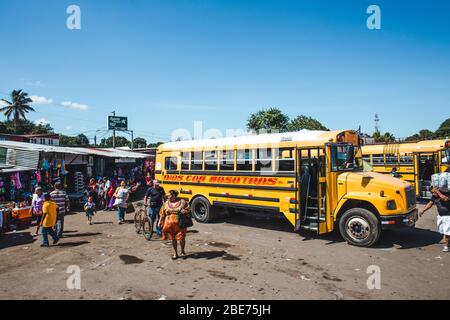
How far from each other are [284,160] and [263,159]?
2.57 feet

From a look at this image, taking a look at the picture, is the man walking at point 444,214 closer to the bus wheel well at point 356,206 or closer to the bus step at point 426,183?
the bus wheel well at point 356,206

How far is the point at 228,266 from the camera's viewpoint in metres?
6.59

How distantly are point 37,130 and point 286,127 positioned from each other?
163ft

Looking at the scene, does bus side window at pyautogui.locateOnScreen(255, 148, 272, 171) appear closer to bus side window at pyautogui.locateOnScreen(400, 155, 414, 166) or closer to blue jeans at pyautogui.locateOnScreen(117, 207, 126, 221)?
blue jeans at pyautogui.locateOnScreen(117, 207, 126, 221)

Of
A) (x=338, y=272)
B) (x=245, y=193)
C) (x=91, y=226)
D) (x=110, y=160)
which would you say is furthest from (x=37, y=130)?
(x=338, y=272)

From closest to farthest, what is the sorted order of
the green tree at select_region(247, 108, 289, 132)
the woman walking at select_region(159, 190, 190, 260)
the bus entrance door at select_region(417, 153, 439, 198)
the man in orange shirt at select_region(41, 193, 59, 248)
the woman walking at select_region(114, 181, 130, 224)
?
the woman walking at select_region(159, 190, 190, 260)
the man in orange shirt at select_region(41, 193, 59, 248)
the woman walking at select_region(114, 181, 130, 224)
the bus entrance door at select_region(417, 153, 439, 198)
the green tree at select_region(247, 108, 289, 132)

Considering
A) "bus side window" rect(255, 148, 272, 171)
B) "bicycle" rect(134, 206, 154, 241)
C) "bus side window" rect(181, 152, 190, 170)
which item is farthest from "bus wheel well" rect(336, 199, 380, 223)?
"bus side window" rect(181, 152, 190, 170)

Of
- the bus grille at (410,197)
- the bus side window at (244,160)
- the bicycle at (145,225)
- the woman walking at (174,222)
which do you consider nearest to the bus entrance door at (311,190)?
the bus side window at (244,160)

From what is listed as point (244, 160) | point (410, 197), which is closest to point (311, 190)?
point (244, 160)

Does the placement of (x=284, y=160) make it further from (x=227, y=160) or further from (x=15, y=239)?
(x=15, y=239)

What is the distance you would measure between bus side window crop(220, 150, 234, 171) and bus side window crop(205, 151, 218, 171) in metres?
0.27

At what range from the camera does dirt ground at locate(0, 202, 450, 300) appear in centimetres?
531

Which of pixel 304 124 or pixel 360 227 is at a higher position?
pixel 304 124
